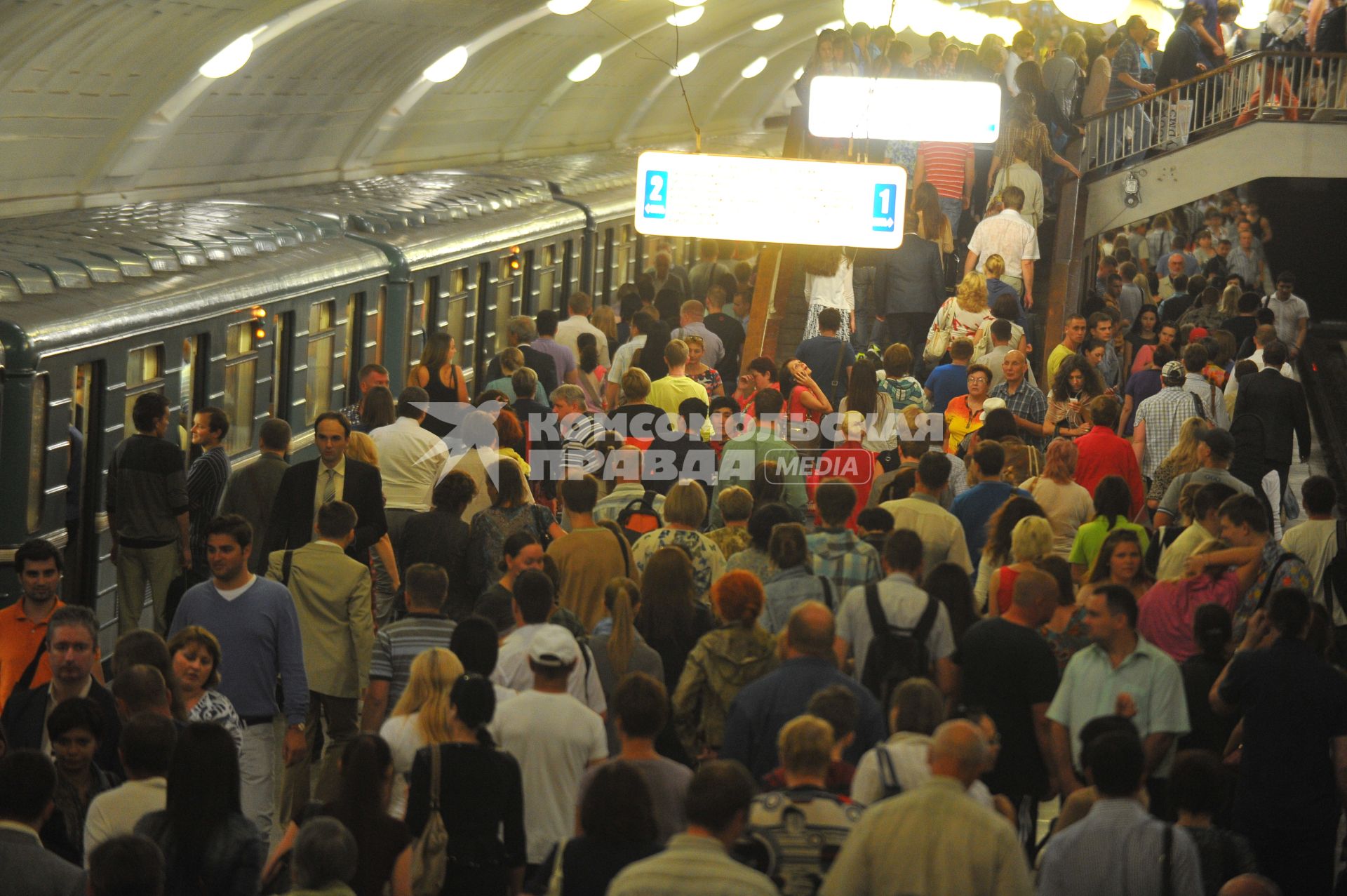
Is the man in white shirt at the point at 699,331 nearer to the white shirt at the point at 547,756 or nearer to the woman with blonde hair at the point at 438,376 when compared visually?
the woman with blonde hair at the point at 438,376

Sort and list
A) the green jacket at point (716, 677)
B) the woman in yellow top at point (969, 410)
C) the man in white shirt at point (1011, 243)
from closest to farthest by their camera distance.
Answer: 1. the green jacket at point (716, 677)
2. the woman in yellow top at point (969, 410)
3. the man in white shirt at point (1011, 243)

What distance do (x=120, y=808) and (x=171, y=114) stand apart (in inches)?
498

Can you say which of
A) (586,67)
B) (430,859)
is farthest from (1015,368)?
(586,67)

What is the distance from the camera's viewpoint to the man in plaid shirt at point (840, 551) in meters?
7.83

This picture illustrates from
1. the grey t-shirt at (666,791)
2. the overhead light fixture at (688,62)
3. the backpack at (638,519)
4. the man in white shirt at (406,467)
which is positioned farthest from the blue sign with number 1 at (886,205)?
the overhead light fixture at (688,62)

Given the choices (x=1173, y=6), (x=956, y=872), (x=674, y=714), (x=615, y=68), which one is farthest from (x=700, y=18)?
(x=956, y=872)

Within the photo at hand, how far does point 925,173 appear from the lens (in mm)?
17094

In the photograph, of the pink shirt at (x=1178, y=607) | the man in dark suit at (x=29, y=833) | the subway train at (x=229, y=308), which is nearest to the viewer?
the man in dark suit at (x=29, y=833)

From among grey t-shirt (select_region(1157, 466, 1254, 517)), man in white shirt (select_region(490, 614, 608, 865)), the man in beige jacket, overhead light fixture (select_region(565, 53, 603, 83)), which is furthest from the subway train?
overhead light fixture (select_region(565, 53, 603, 83))

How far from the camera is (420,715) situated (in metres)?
5.84

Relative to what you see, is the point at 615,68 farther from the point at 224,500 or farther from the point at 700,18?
the point at 224,500

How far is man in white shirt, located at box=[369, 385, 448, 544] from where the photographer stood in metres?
10.3

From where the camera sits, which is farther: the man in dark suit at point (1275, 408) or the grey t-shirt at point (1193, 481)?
the man in dark suit at point (1275, 408)

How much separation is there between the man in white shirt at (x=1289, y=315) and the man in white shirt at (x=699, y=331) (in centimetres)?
574
